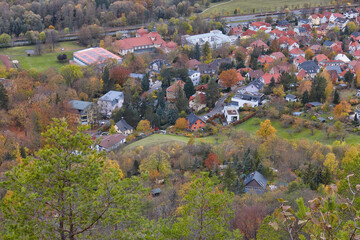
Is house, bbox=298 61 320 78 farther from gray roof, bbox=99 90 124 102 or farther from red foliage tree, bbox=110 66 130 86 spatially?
gray roof, bbox=99 90 124 102

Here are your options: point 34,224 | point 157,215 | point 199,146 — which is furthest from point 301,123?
point 34,224

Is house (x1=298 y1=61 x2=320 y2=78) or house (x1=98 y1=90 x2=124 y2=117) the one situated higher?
house (x1=298 y1=61 x2=320 y2=78)

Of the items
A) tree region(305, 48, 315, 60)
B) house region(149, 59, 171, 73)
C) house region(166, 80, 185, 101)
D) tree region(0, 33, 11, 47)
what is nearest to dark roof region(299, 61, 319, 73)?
tree region(305, 48, 315, 60)

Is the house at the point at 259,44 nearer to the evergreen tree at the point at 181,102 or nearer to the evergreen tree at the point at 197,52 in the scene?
the evergreen tree at the point at 197,52

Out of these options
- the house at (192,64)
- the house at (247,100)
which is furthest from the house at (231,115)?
the house at (192,64)

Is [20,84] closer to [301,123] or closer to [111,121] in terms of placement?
[111,121]

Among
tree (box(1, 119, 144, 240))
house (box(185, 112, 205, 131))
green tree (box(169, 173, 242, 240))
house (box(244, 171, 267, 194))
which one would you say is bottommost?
house (box(185, 112, 205, 131))

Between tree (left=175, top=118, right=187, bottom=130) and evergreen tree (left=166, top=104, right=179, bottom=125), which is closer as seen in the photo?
tree (left=175, top=118, right=187, bottom=130)
